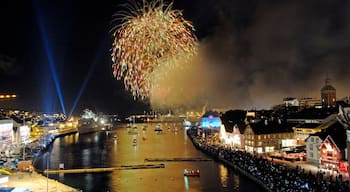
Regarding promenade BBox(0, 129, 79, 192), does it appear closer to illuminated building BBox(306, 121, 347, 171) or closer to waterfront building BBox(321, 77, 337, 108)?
illuminated building BBox(306, 121, 347, 171)

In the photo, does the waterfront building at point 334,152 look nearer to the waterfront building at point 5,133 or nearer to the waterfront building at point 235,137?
the waterfront building at point 235,137

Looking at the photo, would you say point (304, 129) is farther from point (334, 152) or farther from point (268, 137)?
point (334, 152)

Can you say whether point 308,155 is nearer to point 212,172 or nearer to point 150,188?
point 212,172

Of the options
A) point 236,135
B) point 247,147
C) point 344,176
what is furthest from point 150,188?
point 236,135

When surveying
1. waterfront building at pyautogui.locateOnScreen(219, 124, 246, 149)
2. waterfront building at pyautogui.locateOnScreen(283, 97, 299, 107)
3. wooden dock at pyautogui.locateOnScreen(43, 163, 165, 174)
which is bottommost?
wooden dock at pyautogui.locateOnScreen(43, 163, 165, 174)

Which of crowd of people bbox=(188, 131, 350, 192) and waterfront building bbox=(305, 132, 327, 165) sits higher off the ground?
waterfront building bbox=(305, 132, 327, 165)

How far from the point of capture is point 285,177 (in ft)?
42.0

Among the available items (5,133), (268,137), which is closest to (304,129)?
(268,137)

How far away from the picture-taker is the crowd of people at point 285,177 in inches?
437

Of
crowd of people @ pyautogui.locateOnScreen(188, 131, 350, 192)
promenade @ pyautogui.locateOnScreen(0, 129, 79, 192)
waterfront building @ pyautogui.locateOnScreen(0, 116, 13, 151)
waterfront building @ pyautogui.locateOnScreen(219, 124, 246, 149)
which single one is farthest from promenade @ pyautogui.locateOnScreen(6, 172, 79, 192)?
waterfront building @ pyautogui.locateOnScreen(219, 124, 246, 149)

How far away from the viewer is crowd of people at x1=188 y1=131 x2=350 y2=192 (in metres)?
11.1

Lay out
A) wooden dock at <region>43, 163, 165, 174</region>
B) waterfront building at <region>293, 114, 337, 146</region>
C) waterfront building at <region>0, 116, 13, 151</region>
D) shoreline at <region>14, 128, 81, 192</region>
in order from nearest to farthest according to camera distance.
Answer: shoreline at <region>14, 128, 81, 192</region> < wooden dock at <region>43, 163, 165, 174</region> < waterfront building at <region>293, 114, 337, 146</region> < waterfront building at <region>0, 116, 13, 151</region>

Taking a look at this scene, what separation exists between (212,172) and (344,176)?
632 cm

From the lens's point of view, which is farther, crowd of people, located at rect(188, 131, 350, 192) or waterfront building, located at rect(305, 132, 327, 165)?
waterfront building, located at rect(305, 132, 327, 165)
